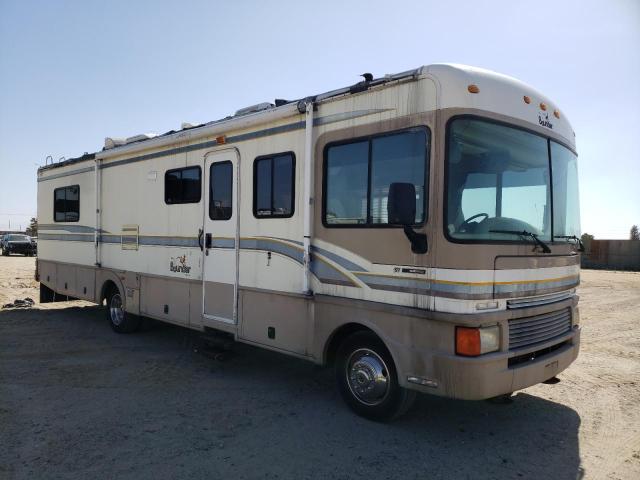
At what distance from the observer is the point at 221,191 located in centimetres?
632

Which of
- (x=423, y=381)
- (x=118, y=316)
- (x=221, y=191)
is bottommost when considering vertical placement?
(x=118, y=316)

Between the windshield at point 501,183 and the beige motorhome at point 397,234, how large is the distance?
15 mm

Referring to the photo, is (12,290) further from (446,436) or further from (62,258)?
(446,436)

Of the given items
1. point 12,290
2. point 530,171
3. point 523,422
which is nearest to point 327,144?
point 530,171

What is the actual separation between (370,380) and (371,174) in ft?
6.34

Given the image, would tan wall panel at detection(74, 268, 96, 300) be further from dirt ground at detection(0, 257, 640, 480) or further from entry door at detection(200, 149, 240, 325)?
A: entry door at detection(200, 149, 240, 325)

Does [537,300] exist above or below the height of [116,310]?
above

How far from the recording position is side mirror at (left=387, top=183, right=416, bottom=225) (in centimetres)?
401

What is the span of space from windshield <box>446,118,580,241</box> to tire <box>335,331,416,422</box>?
1371 millimetres

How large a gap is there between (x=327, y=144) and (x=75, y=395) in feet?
12.5

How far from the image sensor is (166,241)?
721 cm

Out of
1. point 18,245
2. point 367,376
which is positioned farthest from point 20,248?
point 367,376

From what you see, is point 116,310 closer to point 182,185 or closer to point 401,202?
point 182,185

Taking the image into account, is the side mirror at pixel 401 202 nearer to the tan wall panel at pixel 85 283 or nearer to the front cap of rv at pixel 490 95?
the front cap of rv at pixel 490 95
